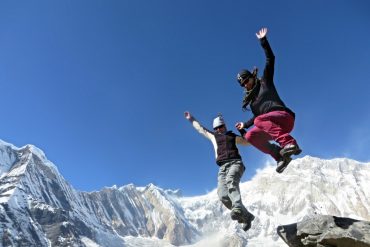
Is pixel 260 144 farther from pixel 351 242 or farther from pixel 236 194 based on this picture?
pixel 351 242

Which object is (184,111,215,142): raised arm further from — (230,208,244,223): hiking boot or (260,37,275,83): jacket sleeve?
(230,208,244,223): hiking boot

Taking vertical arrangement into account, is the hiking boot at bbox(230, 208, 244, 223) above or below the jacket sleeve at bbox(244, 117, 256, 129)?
below

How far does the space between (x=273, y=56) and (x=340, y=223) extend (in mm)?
3922

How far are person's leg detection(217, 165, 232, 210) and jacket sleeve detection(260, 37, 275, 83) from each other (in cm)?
230

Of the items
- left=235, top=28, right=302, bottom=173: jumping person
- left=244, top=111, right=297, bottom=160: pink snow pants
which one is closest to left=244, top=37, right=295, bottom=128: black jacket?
left=235, top=28, right=302, bottom=173: jumping person

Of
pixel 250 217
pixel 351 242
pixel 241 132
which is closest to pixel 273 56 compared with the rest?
pixel 241 132

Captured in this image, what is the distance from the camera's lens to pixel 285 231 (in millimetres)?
10945

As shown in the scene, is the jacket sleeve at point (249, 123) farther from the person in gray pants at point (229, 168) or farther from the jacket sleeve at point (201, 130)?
the jacket sleeve at point (201, 130)

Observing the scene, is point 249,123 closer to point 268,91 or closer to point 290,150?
point 268,91

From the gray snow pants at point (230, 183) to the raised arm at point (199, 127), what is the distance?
49.1 inches

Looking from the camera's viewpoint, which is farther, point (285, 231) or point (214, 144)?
point (214, 144)

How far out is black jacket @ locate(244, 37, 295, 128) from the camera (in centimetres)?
1098

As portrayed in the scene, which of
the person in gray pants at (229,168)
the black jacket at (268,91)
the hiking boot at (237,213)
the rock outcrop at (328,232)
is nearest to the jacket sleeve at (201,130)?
the person in gray pants at (229,168)

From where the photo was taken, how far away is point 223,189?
10984 mm
